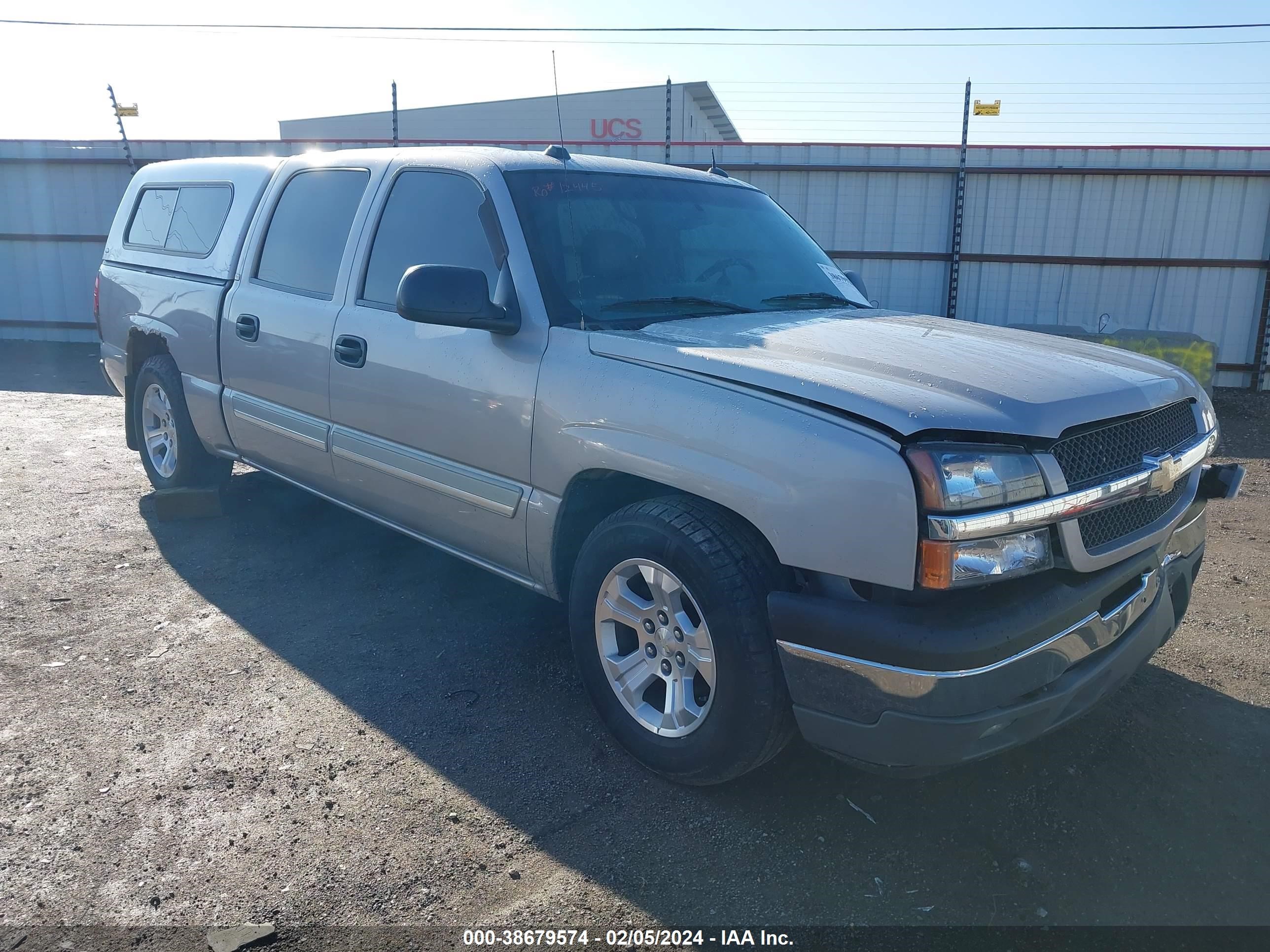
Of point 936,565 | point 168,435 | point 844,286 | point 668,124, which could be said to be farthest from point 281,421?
point 668,124

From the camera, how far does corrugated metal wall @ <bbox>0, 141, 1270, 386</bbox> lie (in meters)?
11.4

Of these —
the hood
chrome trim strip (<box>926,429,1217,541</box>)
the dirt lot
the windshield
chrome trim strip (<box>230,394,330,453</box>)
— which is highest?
the windshield

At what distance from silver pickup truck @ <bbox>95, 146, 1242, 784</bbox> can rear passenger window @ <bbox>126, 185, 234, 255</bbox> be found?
606 mm

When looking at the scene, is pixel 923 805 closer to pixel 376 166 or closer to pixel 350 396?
pixel 350 396

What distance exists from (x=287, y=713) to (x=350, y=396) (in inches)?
51.9

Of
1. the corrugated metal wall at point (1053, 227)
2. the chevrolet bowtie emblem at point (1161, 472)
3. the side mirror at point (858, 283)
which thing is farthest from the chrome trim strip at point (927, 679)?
the corrugated metal wall at point (1053, 227)

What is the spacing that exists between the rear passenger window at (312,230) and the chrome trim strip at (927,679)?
2790 millimetres

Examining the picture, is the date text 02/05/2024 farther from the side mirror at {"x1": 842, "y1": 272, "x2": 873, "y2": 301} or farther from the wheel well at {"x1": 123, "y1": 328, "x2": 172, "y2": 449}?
the wheel well at {"x1": 123, "y1": 328, "x2": 172, "y2": 449}

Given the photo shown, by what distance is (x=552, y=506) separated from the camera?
10.6 ft

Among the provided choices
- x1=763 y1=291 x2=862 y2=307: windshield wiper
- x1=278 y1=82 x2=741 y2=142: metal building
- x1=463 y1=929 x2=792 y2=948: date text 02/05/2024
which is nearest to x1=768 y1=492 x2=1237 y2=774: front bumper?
x1=463 y1=929 x2=792 y2=948: date text 02/05/2024

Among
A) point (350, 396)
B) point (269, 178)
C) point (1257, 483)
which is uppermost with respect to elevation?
point (269, 178)

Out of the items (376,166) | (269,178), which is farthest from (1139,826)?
(269,178)

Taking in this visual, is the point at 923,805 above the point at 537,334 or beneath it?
beneath

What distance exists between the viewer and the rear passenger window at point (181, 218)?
5.22m
